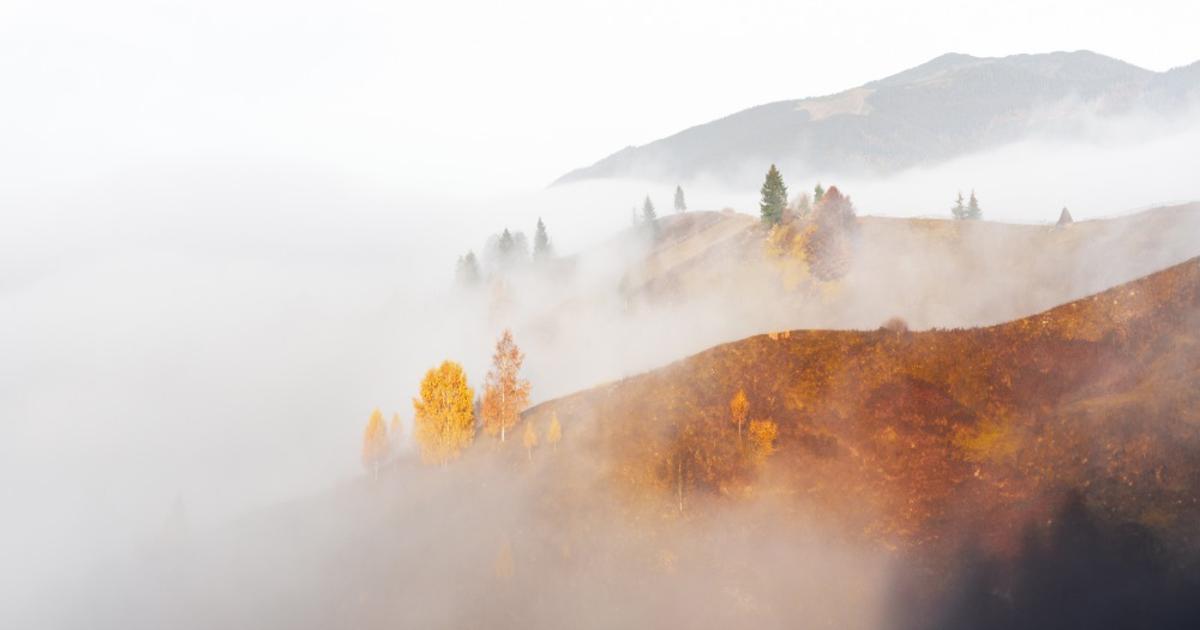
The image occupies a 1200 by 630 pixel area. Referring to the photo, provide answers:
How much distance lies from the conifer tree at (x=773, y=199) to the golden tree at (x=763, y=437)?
275 ft

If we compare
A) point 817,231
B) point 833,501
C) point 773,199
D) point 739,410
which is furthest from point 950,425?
point 773,199

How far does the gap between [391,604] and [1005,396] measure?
62805mm

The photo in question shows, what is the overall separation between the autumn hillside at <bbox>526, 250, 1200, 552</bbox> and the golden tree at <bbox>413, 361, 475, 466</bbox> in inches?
904

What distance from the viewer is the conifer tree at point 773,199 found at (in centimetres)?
13788

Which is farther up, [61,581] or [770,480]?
[770,480]

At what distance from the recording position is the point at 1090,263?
95250mm

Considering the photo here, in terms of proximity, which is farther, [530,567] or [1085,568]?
[530,567]

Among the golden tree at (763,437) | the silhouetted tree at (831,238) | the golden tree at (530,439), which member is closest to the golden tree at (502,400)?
the golden tree at (530,439)

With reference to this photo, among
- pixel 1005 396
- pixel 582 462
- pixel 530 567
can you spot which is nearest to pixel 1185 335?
pixel 1005 396

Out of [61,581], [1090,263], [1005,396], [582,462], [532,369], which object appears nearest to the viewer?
[1005,396]

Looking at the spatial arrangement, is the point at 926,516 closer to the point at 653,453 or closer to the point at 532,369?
the point at 653,453

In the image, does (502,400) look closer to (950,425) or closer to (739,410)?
(739,410)

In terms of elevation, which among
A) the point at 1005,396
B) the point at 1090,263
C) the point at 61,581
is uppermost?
the point at 1090,263

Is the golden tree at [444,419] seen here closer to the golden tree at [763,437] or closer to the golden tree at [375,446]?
the golden tree at [375,446]
